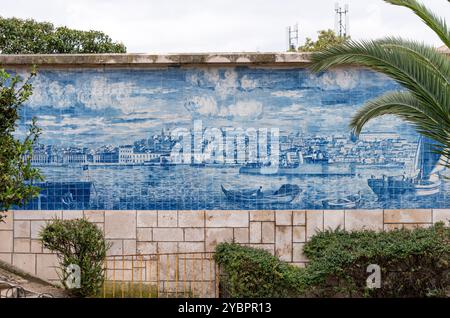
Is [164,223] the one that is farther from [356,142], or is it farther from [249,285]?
[356,142]

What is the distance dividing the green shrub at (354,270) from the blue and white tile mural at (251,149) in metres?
0.92

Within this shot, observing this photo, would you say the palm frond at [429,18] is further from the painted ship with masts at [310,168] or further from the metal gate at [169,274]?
the metal gate at [169,274]

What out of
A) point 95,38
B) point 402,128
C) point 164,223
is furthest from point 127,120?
point 95,38

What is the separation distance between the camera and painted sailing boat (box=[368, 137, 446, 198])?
9812 mm

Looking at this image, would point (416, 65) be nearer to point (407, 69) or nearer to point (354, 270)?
point (407, 69)

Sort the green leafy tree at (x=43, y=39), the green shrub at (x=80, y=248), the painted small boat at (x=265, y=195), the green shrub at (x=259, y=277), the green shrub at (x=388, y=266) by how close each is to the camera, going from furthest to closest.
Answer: the green leafy tree at (x=43, y=39)
the painted small boat at (x=265, y=195)
the green shrub at (x=388, y=266)
the green shrub at (x=259, y=277)
the green shrub at (x=80, y=248)

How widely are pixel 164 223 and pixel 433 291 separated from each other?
423 cm

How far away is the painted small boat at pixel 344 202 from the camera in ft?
32.2

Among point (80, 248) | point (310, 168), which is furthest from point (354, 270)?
point (80, 248)

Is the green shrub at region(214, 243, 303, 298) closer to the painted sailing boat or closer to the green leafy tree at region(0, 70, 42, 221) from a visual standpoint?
the painted sailing boat

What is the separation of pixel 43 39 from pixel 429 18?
2390cm

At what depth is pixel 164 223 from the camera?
386 inches

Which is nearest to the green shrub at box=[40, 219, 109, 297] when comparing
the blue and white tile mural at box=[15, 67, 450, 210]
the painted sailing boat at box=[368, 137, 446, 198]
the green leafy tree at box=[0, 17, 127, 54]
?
the blue and white tile mural at box=[15, 67, 450, 210]

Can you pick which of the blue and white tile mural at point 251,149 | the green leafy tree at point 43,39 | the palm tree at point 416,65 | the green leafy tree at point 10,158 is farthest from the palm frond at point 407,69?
the green leafy tree at point 43,39
